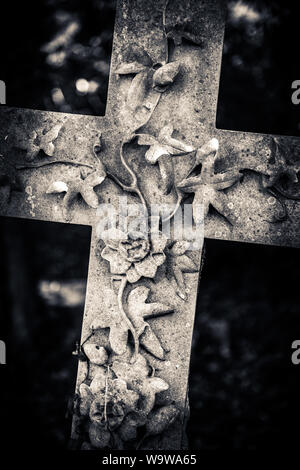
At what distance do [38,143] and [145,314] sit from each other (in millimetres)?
768

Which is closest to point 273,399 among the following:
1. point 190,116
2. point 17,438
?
point 17,438

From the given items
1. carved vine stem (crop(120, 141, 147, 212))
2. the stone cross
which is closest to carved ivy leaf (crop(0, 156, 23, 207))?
the stone cross

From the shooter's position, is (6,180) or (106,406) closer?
(106,406)

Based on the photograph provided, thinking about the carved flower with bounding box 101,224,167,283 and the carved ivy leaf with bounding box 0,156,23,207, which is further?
the carved ivy leaf with bounding box 0,156,23,207

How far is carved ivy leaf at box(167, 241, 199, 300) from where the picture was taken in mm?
1554

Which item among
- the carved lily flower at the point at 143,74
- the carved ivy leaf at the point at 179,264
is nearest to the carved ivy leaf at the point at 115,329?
the carved ivy leaf at the point at 179,264

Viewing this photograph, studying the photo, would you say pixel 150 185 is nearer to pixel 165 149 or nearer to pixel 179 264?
pixel 165 149

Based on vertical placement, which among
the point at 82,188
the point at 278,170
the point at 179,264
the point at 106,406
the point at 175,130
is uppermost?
the point at 175,130

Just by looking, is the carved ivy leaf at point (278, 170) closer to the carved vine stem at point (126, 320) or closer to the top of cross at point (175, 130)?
the top of cross at point (175, 130)

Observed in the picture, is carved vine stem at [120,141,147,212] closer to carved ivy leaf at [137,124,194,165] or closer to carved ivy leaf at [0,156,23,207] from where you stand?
carved ivy leaf at [137,124,194,165]

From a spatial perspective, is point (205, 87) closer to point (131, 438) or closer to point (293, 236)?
point (293, 236)

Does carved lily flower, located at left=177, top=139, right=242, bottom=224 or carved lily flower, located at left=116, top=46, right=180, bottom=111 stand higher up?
carved lily flower, located at left=116, top=46, right=180, bottom=111

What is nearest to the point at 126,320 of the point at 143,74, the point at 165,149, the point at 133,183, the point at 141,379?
the point at 141,379

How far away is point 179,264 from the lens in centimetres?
156
